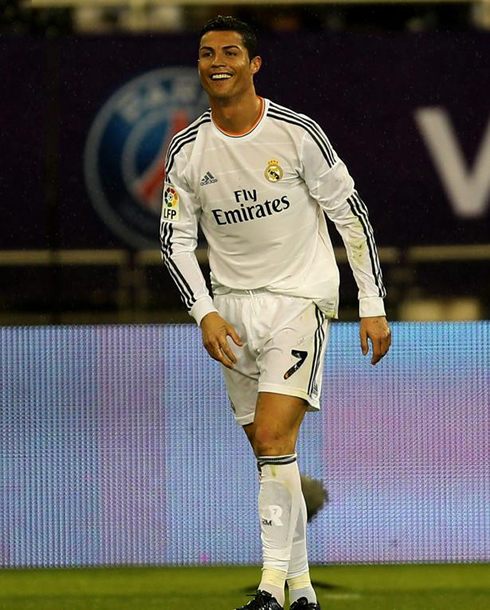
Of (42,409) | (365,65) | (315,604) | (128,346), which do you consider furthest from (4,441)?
(365,65)

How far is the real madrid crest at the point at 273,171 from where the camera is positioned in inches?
210

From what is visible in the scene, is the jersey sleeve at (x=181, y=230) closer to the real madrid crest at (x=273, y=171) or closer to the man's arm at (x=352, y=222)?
the real madrid crest at (x=273, y=171)

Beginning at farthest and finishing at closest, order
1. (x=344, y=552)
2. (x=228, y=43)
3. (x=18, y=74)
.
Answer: (x=18, y=74), (x=344, y=552), (x=228, y=43)

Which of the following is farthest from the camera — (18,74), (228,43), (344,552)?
(18,74)

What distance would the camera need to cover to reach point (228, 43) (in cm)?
528

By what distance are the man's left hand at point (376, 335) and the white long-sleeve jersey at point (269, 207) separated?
0.10ft

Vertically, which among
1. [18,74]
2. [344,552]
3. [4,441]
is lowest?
[344,552]

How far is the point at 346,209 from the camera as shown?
536 cm

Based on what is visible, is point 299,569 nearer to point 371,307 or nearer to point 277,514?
point 277,514

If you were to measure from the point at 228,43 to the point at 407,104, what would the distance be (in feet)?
11.9

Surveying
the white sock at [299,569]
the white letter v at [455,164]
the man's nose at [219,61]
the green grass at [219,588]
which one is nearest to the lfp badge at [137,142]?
the white letter v at [455,164]

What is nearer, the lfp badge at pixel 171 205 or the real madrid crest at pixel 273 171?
the real madrid crest at pixel 273 171

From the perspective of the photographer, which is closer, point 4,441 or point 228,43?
point 228,43

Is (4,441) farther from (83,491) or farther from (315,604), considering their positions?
(315,604)
